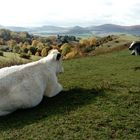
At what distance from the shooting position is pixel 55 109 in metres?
13.3

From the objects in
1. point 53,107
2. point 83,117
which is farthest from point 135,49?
point 83,117

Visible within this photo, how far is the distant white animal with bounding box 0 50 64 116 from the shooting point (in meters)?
13.4

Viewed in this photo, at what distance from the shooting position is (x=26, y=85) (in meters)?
13.8

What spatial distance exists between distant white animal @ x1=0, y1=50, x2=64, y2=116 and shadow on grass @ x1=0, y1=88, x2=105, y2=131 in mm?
275

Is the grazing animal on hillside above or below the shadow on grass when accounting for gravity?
above

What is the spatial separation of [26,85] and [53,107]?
4.32 feet

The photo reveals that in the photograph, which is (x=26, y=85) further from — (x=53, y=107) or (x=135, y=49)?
(x=135, y=49)

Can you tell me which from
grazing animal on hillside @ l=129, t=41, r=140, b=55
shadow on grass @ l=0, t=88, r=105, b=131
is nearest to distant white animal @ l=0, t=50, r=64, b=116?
shadow on grass @ l=0, t=88, r=105, b=131

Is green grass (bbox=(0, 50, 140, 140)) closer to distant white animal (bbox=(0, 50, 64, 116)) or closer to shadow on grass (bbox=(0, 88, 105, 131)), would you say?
shadow on grass (bbox=(0, 88, 105, 131))

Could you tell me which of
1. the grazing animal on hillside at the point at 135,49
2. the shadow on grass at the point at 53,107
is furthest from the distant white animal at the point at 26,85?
the grazing animal on hillside at the point at 135,49

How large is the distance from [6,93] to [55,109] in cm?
188

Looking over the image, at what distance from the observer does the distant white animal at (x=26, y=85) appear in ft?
44.0

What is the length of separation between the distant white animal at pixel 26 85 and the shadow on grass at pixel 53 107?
0.27 m

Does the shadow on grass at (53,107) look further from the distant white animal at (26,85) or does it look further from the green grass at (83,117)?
the distant white animal at (26,85)
